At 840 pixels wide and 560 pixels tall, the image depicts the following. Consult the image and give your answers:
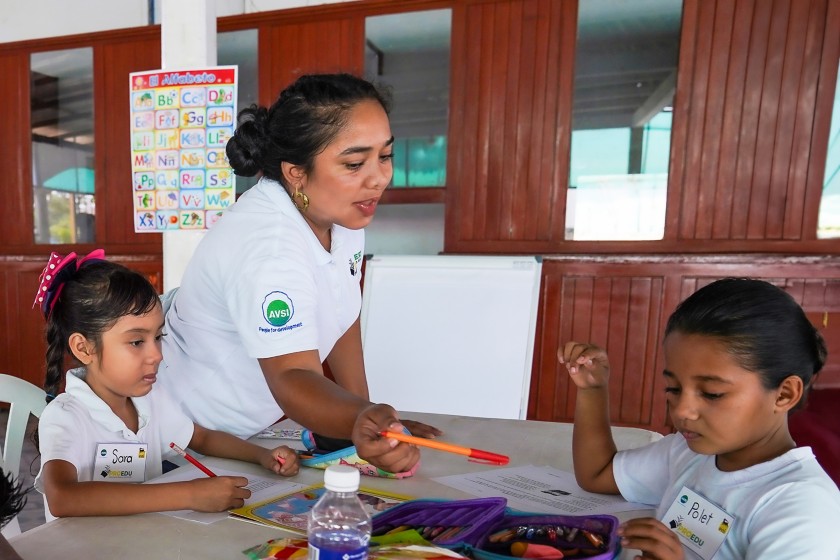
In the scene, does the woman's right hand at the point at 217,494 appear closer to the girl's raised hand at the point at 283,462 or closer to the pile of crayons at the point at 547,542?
the girl's raised hand at the point at 283,462

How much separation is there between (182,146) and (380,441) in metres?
2.66

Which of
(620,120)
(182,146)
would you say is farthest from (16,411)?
(620,120)

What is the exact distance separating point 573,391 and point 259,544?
2496mm

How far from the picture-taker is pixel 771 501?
2.27 ft

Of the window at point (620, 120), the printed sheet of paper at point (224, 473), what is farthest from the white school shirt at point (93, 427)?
the window at point (620, 120)

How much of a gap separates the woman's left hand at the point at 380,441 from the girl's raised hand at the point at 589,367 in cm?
42

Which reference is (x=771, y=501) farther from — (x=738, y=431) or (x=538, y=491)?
(x=538, y=491)

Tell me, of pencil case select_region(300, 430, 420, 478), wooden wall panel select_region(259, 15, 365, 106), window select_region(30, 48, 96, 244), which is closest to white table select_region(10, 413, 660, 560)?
pencil case select_region(300, 430, 420, 478)

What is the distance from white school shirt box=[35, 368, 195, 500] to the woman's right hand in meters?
0.23

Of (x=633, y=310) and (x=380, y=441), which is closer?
(x=380, y=441)

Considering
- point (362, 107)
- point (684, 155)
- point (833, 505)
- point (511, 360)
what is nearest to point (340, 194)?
point (362, 107)

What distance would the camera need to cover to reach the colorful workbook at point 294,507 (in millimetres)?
761

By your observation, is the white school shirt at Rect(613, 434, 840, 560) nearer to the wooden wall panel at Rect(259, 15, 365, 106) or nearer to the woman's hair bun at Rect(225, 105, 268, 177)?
the woman's hair bun at Rect(225, 105, 268, 177)

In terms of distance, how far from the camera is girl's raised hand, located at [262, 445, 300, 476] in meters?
0.96
